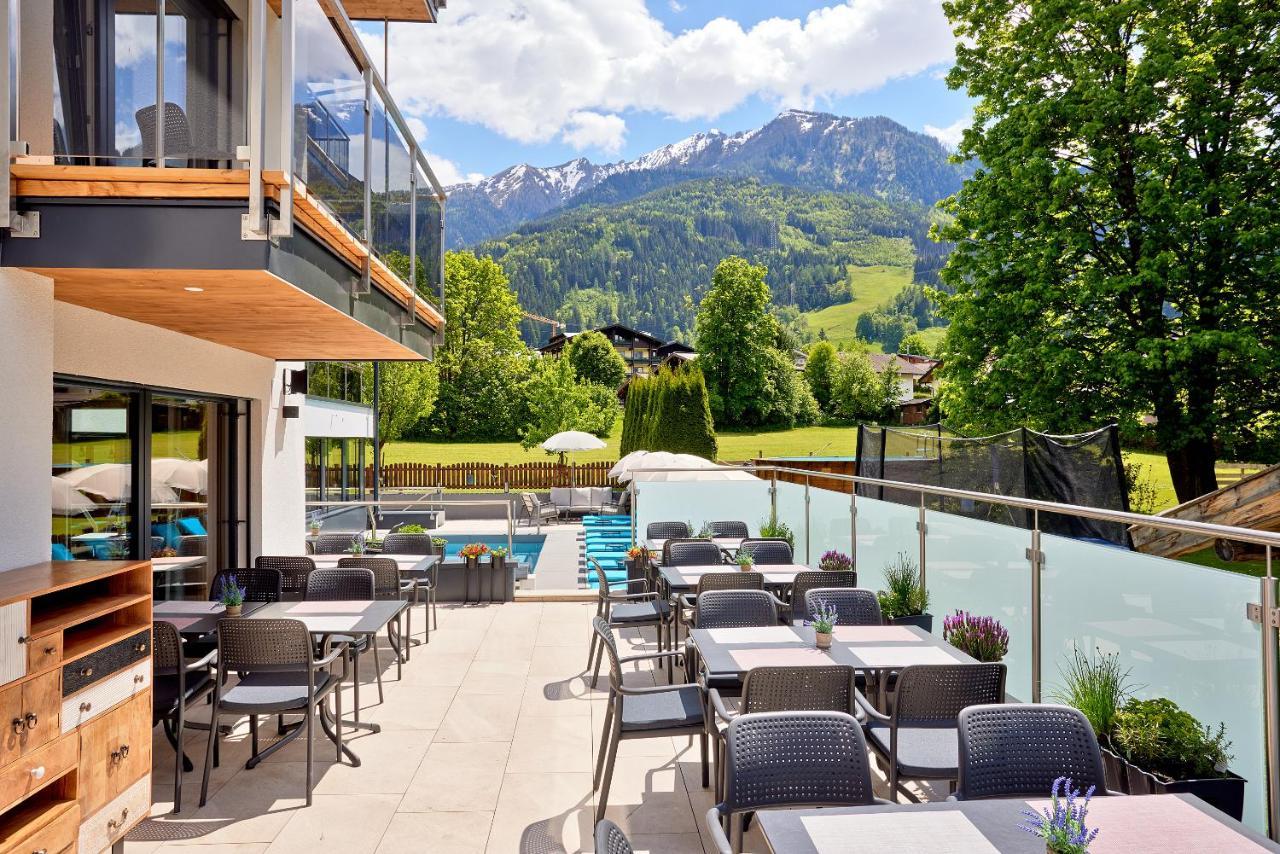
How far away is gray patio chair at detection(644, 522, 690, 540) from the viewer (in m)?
9.52

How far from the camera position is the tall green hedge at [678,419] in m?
28.0

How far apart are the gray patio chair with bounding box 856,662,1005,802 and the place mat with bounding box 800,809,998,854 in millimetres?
1029

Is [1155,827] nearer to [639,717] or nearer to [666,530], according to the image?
[639,717]

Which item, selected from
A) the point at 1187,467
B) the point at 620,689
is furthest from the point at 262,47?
the point at 1187,467

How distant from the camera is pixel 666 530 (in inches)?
376

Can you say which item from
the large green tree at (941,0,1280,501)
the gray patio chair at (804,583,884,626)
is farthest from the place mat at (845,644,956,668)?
the large green tree at (941,0,1280,501)

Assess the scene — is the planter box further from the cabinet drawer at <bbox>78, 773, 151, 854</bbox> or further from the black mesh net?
the black mesh net

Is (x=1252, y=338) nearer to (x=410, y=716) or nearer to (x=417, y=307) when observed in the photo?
(x=417, y=307)

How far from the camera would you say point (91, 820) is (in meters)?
3.46

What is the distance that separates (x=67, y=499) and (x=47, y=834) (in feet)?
10.2

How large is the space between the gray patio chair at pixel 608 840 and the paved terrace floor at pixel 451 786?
1.85 meters

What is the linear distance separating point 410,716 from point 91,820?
241cm

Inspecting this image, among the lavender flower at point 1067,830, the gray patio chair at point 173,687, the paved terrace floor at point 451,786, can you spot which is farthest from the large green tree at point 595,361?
the lavender flower at point 1067,830

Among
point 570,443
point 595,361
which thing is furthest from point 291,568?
point 595,361
